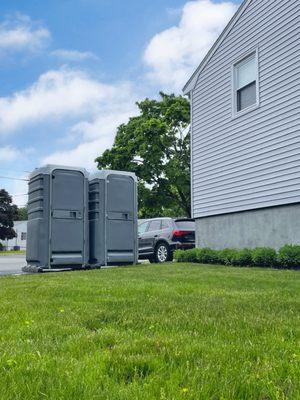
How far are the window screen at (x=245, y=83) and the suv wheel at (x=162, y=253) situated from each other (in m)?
5.21

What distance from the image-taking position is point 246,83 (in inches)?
531

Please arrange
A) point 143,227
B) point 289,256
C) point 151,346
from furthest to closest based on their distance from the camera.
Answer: point 143,227 → point 289,256 → point 151,346

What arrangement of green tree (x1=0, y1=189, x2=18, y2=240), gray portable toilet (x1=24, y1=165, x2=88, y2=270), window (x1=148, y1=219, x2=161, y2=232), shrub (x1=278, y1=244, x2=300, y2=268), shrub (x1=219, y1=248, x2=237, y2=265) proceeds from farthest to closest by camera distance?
green tree (x1=0, y1=189, x2=18, y2=240), window (x1=148, y1=219, x2=161, y2=232), shrub (x1=219, y1=248, x2=237, y2=265), gray portable toilet (x1=24, y1=165, x2=88, y2=270), shrub (x1=278, y1=244, x2=300, y2=268)

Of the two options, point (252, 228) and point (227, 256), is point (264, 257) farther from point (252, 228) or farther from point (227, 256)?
point (252, 228)

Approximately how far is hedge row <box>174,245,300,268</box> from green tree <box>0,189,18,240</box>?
156ft

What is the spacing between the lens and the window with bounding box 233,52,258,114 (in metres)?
13.1

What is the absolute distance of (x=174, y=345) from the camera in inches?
133

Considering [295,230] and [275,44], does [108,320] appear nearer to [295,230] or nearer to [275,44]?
[295,230]

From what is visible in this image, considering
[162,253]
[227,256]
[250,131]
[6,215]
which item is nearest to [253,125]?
[250,131]

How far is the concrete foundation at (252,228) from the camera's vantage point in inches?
446

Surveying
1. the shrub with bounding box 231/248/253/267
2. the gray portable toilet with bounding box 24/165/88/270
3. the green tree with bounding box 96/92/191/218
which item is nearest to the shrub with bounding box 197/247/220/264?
the shrub with bounding box 231/248/253/267

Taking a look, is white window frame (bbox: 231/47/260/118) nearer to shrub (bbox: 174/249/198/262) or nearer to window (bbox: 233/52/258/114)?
window (bbox: 233/52/258/114)

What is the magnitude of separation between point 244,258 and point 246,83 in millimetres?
4877

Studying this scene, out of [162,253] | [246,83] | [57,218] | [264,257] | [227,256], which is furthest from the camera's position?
[162,253]
